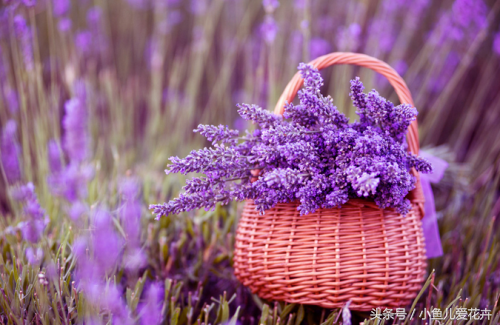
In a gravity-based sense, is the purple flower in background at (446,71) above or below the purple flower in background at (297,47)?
below

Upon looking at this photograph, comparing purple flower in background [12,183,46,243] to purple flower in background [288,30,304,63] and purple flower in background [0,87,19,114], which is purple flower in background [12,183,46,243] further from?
purple flower in background [288,30,304,63]

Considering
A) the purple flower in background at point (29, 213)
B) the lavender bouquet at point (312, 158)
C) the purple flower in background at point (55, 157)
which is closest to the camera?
the purple flower in background at point (29, 213)

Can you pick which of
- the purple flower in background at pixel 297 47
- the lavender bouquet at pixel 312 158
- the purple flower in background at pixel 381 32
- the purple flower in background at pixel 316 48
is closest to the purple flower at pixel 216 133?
the lavender bouquet at pixel 312 158

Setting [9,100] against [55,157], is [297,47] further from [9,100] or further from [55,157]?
[9,100]

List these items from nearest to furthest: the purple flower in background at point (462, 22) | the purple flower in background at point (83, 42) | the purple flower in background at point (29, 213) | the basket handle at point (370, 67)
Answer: the purple flower in background at point (29, 213), the basket handle at point (370, 67), the purple flower in background at point (462, 22), the purple flower in background at point (83, 42)

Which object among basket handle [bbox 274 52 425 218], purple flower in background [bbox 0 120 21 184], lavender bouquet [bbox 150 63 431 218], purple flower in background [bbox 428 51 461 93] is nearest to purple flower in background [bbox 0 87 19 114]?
purple flower in background [bbox 0 120 21 184]

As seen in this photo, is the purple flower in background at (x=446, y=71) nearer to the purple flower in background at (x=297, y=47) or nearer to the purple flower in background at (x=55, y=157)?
the purple flower in background at (x=297, y=47)

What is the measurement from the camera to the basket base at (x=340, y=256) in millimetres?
819

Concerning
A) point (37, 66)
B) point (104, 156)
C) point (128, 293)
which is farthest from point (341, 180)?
point (104, 156)

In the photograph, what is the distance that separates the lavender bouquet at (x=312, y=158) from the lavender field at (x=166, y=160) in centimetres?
21

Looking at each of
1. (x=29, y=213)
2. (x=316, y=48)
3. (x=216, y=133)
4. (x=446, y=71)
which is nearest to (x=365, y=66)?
(x=216, y=133)

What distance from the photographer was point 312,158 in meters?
0.79

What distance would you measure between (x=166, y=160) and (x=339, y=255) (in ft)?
3.78

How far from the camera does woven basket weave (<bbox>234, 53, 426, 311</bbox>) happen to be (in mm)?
820
